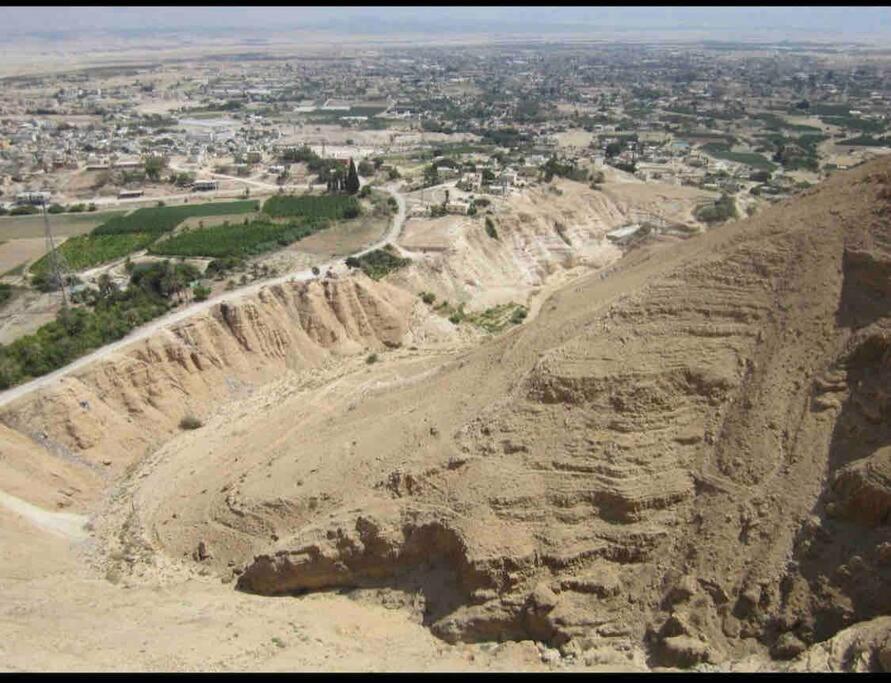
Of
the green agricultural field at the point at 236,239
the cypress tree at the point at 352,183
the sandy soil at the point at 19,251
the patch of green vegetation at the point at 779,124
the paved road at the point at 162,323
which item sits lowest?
the paved road at the point at 162,323

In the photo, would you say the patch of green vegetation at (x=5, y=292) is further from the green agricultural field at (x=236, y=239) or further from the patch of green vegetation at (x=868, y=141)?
the patch of green vegetation at (x=868, y=141)

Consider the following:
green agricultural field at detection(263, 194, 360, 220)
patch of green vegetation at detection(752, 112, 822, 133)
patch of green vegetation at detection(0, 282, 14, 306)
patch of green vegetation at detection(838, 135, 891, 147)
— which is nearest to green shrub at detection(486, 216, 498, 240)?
green agricultural field at detection(263, 194, 360, 220)

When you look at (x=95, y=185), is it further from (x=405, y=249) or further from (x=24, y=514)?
(x=24, y=514)

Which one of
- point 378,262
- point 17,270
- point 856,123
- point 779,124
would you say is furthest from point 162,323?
point 856,123

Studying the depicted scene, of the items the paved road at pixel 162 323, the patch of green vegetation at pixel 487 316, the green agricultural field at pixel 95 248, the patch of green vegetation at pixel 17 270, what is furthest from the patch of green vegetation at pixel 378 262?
the patch of green vegetation at pixel 17 270

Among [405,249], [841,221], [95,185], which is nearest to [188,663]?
[841,221]

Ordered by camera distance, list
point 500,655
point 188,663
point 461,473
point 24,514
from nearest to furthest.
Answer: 1. point 188,663
2. point 500,655
3. point 461,473
4. point 24,514
